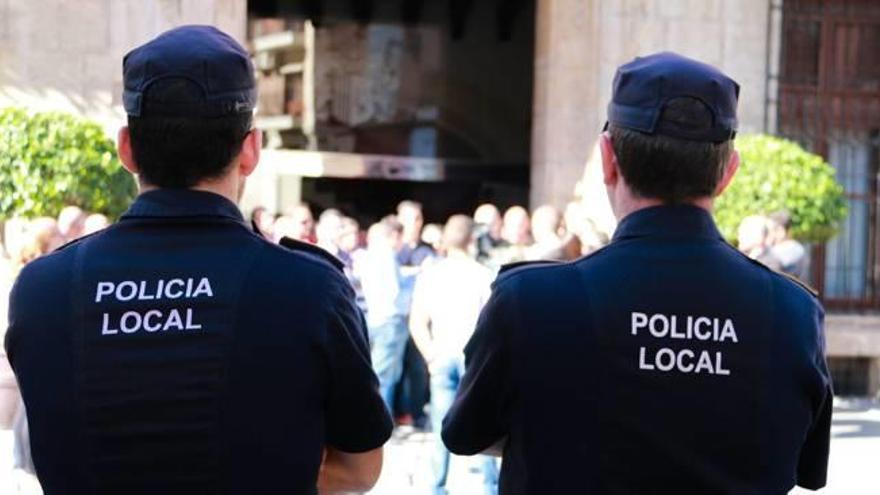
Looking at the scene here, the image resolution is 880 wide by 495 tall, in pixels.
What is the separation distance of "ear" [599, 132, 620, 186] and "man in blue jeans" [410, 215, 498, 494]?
495cm

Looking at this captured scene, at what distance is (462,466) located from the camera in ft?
23.7

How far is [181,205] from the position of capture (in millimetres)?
2332

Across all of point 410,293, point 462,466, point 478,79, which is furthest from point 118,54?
point 478,79

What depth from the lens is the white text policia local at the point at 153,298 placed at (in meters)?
2.26

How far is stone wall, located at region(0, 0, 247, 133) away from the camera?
11.8 metres

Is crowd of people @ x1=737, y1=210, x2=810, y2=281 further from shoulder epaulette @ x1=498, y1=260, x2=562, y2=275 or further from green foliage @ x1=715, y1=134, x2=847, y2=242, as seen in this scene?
shoulder epaulette @ x1=498, y1=260, x2=562, y2=275

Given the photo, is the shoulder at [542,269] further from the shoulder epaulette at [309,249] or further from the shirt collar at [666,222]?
the shoulder epaulette at [309,249]

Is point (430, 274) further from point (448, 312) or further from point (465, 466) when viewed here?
point (465, 466)

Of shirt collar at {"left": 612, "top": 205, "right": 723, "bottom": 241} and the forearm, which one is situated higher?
shirt collar at {"left": 612, "top": 205, "right": 723, "bottom": 241}

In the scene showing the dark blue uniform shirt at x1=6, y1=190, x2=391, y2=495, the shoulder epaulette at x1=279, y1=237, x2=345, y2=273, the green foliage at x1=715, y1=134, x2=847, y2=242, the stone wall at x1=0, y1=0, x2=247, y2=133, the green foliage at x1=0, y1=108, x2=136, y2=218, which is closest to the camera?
the dark blue uniform shirt at x1=6, y1=190, x2=391, y2=495

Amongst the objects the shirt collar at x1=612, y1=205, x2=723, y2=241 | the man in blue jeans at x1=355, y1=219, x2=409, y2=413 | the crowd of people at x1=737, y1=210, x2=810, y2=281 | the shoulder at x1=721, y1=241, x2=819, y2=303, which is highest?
the shirt collar at x1=612, y1=205, x2=723, y2=241

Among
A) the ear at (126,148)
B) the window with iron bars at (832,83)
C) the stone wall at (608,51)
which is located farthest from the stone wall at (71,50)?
the ear at (126,148)

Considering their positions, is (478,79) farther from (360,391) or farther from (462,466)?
(360,391)

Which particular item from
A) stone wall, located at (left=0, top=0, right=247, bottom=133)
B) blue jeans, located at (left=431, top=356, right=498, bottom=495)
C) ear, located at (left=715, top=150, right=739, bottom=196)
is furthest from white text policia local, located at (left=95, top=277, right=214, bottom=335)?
stone wall, located at (left=0, top=0, right=247, bottom=133)
